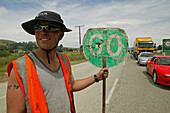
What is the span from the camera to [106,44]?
197 centimetres

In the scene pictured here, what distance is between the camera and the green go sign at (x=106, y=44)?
6.42 feet

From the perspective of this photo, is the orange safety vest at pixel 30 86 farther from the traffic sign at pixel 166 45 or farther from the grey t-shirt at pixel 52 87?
the traffic sign at pixel 166 45

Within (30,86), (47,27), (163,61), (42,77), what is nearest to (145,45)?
(163,61)

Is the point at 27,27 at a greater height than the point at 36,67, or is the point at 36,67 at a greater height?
the point at 27,27

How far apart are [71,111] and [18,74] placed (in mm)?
792

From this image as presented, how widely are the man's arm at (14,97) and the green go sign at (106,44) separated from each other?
46.2 inches

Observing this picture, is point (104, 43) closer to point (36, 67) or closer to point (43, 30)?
point (43, 30)

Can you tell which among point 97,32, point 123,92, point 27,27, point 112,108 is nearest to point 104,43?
point 97,32

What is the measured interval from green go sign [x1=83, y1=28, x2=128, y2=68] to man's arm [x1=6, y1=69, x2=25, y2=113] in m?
1.17

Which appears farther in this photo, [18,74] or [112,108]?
[112,108]

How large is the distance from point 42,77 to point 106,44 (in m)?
1.10

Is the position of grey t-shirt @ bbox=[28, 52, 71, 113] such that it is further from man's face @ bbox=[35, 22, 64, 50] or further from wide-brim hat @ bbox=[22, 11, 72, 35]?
wide-brim hat @ bbox=[22, 11, 72, 35]

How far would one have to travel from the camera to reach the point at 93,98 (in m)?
4.64

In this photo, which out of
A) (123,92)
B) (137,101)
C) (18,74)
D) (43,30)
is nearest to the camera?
(18,74)
